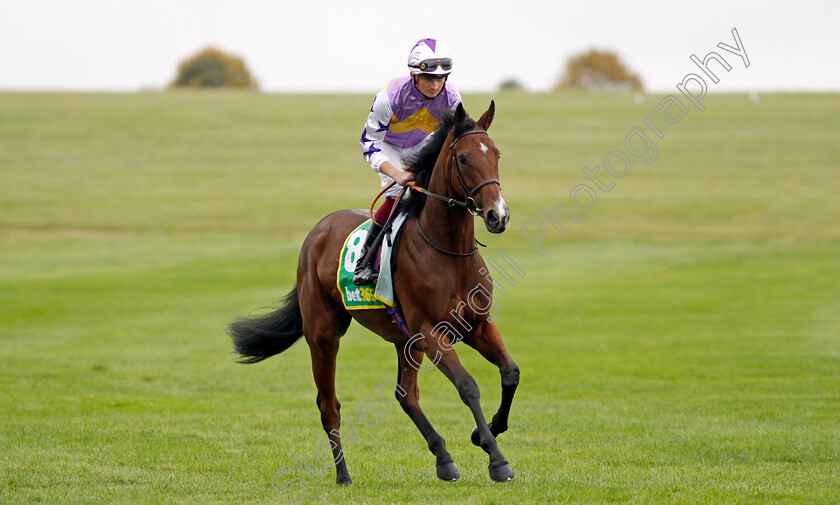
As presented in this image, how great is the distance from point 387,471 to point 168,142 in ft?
159

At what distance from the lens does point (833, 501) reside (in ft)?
20.3

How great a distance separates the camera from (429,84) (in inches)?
287

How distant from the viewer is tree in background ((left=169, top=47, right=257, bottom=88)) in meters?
103

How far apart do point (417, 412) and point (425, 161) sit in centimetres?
203

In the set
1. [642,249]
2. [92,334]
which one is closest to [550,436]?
[92,334]

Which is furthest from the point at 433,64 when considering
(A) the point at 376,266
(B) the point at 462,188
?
(A) the point at 376,266

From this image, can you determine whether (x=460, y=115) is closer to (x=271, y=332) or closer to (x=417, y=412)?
(x=417, y=412)

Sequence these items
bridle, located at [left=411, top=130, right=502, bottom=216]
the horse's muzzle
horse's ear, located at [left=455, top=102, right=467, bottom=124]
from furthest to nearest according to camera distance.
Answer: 1. horse's ear, located at [left=455, top=102, right=467, bottom=124]
2. bridle, located at [left=411, top=130, right=502, bottom=216]
3. the horse's muzzle

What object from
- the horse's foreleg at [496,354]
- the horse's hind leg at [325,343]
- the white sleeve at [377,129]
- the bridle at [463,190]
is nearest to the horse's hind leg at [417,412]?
the horse's foreleg at [496,354]

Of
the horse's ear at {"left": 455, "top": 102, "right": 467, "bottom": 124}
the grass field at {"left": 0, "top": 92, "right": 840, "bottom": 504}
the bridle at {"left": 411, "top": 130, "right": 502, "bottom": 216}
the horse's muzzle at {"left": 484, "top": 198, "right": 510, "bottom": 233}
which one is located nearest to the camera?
the horse's muzzle at {"left": 484, "top": 198, "right": 510, "bottom": 233}

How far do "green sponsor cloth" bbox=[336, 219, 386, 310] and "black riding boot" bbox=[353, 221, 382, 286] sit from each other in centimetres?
6

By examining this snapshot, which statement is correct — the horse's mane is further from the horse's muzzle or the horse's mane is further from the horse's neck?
the horse's muzzle

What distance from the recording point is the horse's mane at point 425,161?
6.89m

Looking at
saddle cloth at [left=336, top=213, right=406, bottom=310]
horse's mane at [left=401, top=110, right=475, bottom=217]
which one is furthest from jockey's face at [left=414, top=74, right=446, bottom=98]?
saddle cloth at [left=336, top=213, right=406, bottom=310]
